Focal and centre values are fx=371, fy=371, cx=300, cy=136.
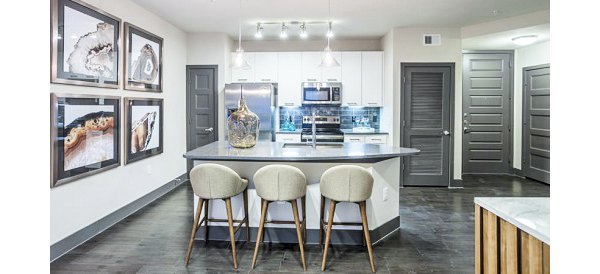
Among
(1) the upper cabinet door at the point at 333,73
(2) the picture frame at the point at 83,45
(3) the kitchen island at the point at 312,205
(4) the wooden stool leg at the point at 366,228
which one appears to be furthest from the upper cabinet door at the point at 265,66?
(4) the wooden stool leg at the point at 366,228

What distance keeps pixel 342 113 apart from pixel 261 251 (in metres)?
4.07

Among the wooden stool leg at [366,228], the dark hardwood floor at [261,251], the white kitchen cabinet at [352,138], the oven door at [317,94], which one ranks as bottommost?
the dark hardwood floor at [261,251]

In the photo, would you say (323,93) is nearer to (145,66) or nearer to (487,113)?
(145,66)

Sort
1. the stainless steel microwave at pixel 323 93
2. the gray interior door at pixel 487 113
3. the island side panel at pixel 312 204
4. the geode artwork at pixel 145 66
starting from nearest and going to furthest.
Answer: the island side panel at pixel 312 204, the geode artwork at pixel 145 66, the stainless steel microwave at pixel 323 93, the gray interior door at pixel 487 113

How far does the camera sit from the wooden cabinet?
143cm

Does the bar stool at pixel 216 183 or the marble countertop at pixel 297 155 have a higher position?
the marble countertop at pixel 297 155

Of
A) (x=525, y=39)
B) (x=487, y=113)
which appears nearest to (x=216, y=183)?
(x=525, y=39)

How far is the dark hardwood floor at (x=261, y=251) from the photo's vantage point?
3010mm

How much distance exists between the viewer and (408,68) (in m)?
6.12

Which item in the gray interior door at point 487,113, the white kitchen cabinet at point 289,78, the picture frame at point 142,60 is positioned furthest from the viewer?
the gray interior door at point 487,113

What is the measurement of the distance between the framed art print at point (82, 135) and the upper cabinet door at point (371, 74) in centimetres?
402

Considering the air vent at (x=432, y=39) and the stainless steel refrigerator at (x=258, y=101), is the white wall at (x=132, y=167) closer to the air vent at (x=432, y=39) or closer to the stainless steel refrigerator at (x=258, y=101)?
the stainless steel refrigerator at (x=258, y=101)

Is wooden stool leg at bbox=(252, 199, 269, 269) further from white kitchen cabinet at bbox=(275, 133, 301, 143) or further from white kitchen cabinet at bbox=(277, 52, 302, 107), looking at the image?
white kitchen cabinet at bbox=(277, 52, 302, 107)
